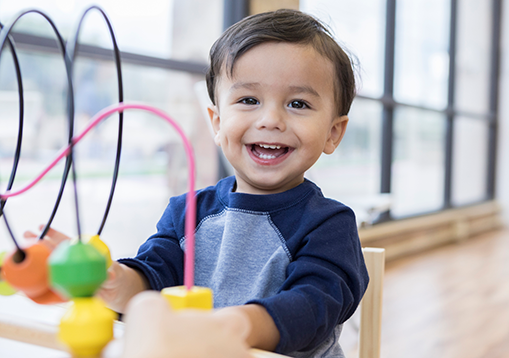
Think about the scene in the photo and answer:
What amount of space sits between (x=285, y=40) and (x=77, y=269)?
0.54m

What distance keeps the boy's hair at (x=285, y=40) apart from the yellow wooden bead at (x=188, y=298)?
1.60ft

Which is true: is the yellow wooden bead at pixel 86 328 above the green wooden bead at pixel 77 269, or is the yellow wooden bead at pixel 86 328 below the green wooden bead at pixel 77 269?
below

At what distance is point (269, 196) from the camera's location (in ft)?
2.55

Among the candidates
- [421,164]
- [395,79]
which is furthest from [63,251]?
[421,164]

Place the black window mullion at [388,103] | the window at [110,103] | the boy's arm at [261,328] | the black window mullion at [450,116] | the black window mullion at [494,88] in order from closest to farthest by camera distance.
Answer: the boy's arm at [261,328]
the window at [110,103]
the black window mullion at [388,103]
the black window mullion at [450,116]
the black window mullion at [494,88]

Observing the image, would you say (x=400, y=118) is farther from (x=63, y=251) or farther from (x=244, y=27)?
(x=63, y=251)

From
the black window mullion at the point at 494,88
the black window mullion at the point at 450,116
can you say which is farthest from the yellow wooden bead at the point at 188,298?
the black window mullion at the point at 494,88

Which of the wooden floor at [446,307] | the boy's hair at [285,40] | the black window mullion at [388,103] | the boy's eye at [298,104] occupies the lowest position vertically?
the wooden floor at [446,307]

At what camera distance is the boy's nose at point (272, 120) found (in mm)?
739

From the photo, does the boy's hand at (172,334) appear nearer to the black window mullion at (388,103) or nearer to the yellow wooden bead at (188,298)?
the yellow wooden bead at (188,298)

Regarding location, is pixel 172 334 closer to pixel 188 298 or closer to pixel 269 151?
pixel 188 298

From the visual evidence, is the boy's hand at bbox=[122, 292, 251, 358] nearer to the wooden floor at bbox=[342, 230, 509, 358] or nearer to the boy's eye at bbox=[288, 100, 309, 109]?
the boy's eye at bbox=[288, 100, 309, 109]

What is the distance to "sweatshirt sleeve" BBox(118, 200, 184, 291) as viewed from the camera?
72cm

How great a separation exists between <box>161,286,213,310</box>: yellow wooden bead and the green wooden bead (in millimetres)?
51
